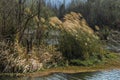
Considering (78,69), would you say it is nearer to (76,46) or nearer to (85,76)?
(85,76)

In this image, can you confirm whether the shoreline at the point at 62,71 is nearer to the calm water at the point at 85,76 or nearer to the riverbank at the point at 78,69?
the riverbank at the point at 78,69

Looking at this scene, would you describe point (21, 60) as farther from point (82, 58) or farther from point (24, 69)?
point (82, 58)

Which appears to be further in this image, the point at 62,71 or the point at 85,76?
the point at 62,71

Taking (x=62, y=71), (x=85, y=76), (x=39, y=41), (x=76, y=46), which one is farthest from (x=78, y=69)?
(x=39, y=41)

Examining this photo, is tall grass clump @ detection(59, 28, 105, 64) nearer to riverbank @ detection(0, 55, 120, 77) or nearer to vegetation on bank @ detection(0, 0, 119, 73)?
vegetation on bank @ detection(0, 0, 119, 73)

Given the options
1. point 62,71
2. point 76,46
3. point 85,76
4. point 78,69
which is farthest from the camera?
point 76,46

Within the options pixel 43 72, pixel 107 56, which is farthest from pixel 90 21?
pixel 43 72

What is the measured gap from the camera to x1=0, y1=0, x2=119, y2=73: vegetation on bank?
20.9 metres

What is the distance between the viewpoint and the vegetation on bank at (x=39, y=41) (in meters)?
20.9

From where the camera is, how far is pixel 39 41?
24109 millimetres

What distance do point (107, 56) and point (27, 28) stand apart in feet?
21.7

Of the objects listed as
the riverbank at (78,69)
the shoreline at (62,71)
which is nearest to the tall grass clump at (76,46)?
the riverbank at (78,69)

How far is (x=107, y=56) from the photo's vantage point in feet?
89.1

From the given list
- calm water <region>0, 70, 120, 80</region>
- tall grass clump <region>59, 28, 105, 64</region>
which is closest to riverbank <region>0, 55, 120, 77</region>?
calm water <region>0, 70, 120, 80</region>
